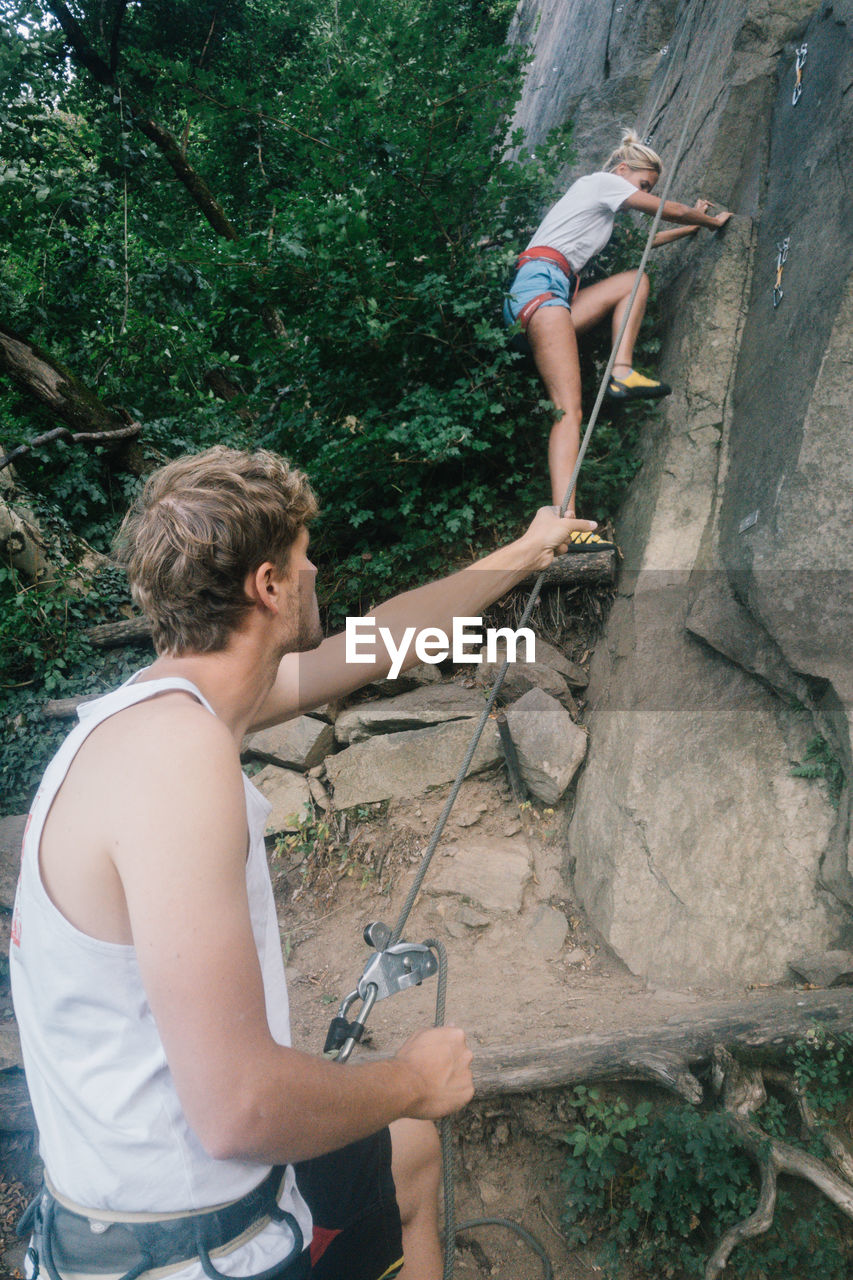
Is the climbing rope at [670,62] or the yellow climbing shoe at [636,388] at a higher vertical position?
the climbing rope at [670,62]

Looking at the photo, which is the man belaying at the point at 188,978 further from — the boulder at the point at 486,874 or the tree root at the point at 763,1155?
the boulder at the point at 486,874

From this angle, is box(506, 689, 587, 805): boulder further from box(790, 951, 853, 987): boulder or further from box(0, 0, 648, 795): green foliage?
box(790, 951, 853, 987): boulder

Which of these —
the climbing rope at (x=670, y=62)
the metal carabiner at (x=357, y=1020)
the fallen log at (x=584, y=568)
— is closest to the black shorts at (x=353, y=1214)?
the metal carabiner at (x=357, y=1020)

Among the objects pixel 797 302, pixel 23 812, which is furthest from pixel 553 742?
pixel 23 812

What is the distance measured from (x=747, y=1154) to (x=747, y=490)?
2597mm

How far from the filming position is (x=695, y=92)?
4.82m

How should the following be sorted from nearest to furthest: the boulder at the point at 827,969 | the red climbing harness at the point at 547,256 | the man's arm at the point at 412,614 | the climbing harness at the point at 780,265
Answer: the man's arm at the point at 412,614 → the boulder at the point at 827,969 → the climbing harness at the point at 780,265 → the red climbing harness at the point at 547,256

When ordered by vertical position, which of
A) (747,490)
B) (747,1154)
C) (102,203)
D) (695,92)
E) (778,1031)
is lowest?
(747,1154)

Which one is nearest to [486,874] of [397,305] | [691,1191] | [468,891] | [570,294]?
[468,891]

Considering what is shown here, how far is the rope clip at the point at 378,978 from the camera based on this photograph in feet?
5.18

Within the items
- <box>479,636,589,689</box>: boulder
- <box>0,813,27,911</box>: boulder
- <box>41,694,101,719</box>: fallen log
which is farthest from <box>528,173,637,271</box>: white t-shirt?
<box>0,813,27,911</box>: boulder

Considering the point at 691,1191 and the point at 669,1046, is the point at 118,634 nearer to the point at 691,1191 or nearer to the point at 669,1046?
the point at 669,1046

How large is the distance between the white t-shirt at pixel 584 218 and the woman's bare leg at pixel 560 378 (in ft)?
1.33

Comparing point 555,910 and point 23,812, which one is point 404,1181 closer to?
point 555,910
